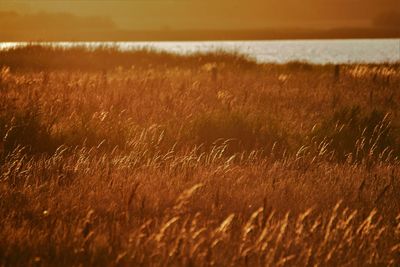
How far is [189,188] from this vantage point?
17.4 ft

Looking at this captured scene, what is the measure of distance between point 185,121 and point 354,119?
2.93 m

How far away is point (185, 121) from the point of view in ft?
29.1

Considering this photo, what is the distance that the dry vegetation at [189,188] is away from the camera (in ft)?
12.4

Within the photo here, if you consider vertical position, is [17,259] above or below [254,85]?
above

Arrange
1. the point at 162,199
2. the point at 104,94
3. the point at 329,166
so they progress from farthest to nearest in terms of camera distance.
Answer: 1. the point at 104,94
2. the point at 329,166
3. the point at 162,199

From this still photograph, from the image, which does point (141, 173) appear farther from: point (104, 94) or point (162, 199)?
point (104, 94)

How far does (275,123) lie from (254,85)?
21.7ft

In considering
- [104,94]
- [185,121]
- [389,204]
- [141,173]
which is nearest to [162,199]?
[141,173]

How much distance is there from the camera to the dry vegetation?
377cm

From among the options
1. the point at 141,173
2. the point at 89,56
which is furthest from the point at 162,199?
the point at 89,56

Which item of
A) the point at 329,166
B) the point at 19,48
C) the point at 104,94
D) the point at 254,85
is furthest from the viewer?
the point at 19,48

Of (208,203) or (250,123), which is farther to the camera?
(250,123)

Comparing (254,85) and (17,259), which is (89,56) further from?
(17,259)

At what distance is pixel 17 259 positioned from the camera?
12.1 feet
